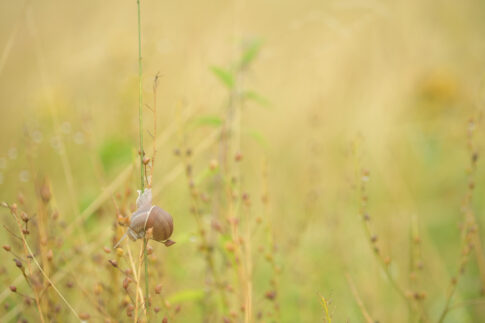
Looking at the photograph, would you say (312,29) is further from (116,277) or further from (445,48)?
(116,277)

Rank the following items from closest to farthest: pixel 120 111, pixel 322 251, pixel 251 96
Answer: pixel 251 96
pixel 322 251
pixel 120 111

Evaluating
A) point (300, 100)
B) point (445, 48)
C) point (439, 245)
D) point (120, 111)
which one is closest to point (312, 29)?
point (300, 100)

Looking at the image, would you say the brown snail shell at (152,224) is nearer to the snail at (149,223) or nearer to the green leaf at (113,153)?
the snail at (149,223)

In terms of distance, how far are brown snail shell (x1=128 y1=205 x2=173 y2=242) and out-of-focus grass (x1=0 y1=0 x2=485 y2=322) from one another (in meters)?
0.41

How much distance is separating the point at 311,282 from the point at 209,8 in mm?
3105

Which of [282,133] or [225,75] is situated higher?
[282,133]

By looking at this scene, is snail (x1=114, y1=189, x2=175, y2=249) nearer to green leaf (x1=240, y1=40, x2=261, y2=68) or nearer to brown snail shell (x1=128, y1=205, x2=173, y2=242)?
brown snail shell (x1=128, y1=205, x2=173, y2=242)

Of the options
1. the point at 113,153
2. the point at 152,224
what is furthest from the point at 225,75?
the point at 152,224

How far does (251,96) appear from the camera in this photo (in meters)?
1.57

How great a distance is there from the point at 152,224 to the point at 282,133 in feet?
9.31

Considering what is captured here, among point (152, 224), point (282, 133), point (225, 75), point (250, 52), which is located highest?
point (282, 133)

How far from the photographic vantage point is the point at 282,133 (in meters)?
3.54

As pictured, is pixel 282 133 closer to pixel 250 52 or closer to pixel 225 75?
pixel 250 52

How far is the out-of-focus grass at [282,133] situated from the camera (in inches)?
65.4
